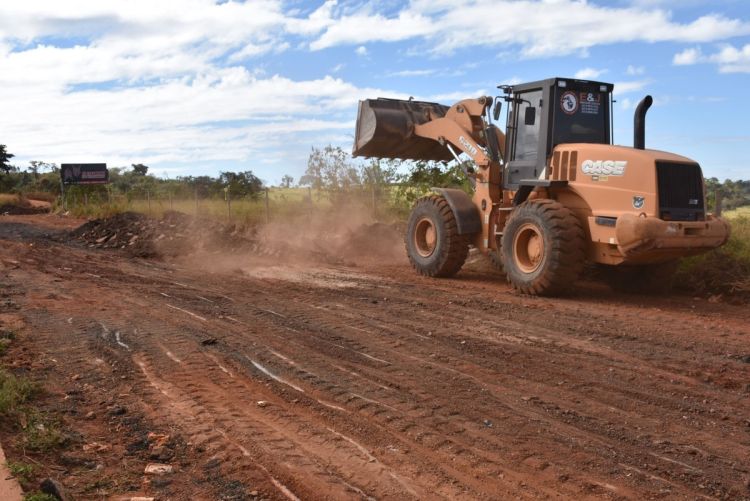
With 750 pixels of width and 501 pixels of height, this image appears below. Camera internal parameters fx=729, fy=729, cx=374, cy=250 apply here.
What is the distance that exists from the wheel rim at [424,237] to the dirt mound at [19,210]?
1377 inches

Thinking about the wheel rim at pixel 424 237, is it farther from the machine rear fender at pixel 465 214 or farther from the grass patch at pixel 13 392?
the grass patch at pixel 13 392

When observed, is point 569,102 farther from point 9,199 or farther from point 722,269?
point 9,199

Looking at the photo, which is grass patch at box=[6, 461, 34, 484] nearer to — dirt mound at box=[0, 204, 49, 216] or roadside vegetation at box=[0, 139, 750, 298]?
roadside vegetation at box=[0, 139, 750, 298]

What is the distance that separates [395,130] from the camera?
1362cm

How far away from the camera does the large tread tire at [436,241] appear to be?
12328mm

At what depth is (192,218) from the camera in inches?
840

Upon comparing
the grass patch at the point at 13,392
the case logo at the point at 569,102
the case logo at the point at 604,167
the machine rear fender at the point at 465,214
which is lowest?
the grass patch at the point at 13,392

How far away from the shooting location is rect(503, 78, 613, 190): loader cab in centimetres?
1081

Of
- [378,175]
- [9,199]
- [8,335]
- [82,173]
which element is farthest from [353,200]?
[9,199]

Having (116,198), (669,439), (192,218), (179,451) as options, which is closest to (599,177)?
(669,439)

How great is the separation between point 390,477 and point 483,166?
8.44 metres

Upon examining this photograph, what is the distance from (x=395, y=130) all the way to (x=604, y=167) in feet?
15.6

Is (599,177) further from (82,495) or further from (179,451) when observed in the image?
(82,495)

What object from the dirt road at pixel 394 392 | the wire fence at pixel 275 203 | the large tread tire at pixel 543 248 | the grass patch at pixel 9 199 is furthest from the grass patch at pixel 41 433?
the grass patch at pixel 9 199
